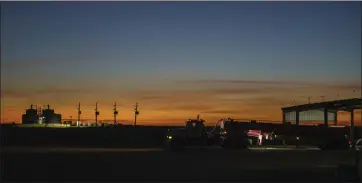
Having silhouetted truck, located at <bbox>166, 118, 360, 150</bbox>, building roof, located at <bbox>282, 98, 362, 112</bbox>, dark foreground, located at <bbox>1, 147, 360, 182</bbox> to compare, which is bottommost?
dark foreground, located at <bbox>1, 147, 360, 182</bbox>

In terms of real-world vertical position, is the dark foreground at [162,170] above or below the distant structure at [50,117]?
below

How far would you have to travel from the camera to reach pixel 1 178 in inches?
828

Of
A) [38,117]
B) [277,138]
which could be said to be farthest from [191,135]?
[38,117]

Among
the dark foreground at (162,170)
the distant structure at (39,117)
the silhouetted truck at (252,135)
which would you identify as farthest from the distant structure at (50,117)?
the dark foreground at (162,170)

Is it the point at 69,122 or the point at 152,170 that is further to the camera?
the point at 69,122

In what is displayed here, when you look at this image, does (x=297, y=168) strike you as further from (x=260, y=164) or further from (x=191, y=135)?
(x=191, y=135)

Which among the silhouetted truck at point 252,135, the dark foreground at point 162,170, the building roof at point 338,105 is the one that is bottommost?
the dark foreground at point 162,170

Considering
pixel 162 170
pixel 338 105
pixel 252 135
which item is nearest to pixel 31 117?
pixel 338 105

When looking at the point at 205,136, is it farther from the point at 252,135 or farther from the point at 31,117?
the point at 31,117

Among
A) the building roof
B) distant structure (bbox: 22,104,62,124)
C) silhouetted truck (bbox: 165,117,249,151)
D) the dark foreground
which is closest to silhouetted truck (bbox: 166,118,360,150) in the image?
silhouetted truck (bbox: 165,117,249,151)

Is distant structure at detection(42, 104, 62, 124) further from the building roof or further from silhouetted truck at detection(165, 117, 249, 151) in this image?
silhouetted truck at detection(165, 117, 249, 151)

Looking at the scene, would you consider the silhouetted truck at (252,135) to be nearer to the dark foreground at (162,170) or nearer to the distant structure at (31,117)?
the dark foreground at (162,170)

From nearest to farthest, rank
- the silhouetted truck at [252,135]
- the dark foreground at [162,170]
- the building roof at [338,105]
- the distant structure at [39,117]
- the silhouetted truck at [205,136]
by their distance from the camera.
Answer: the dark foreground at [162,170]
the silhouetted truck at [205,136]
the silhouetted truck at [252,135]
the building roof at [338,105]
the distant structure at [39,117]

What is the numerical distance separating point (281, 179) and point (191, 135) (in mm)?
19626
